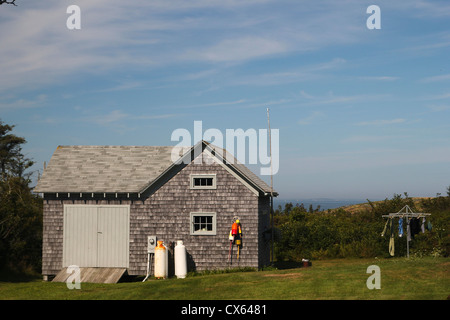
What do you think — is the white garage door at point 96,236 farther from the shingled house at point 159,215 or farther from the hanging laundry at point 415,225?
the hanging laundry at point 415,225

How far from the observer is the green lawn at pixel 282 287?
15523 millimetres

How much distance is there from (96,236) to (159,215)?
2.82 m

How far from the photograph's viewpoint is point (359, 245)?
28.2 metres

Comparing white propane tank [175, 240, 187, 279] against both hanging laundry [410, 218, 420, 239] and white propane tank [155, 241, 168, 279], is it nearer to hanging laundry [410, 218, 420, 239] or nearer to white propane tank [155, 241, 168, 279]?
white propane tank [155, 241, 168, 279]

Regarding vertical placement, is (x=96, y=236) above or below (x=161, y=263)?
above

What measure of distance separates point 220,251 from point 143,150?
6407 millimetres

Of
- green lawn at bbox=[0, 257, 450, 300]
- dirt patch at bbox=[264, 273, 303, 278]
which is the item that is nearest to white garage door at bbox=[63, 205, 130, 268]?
green lawn at bbox=[0, 257, 450, 300]

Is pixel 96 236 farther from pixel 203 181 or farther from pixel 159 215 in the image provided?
pixel 203 181

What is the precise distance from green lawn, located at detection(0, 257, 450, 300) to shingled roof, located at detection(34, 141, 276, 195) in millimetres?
4252

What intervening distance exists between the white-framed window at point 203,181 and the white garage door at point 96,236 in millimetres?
3048

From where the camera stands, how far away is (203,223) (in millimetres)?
22297

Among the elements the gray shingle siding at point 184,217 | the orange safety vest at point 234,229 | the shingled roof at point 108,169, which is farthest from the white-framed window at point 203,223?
the shingled roof at point 108,169

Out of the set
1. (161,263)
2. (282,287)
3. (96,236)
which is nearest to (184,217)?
(161,263)
